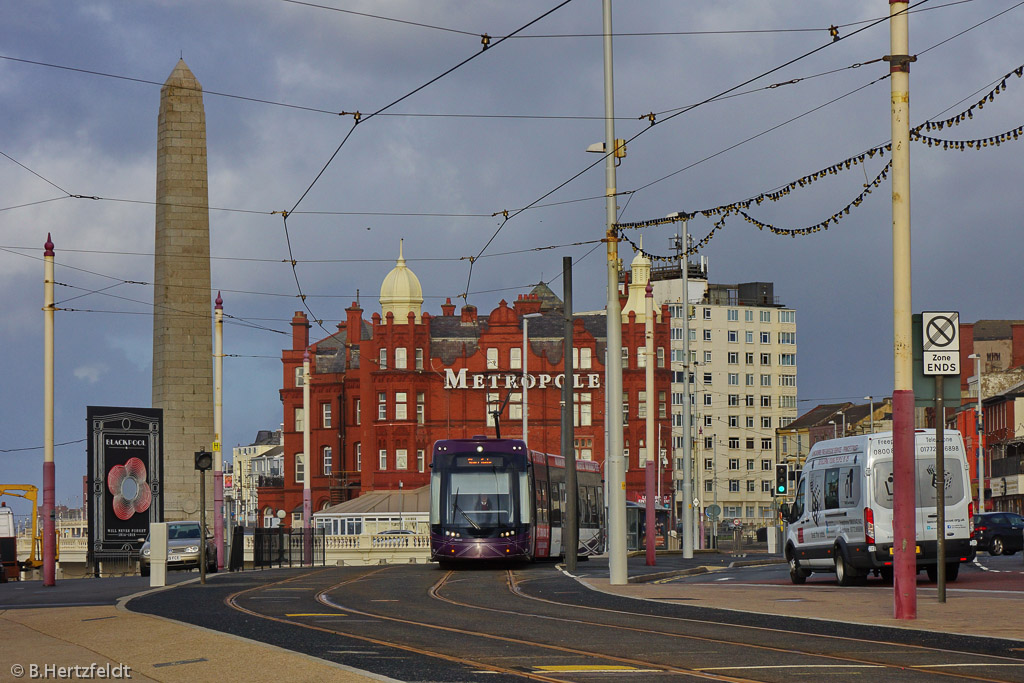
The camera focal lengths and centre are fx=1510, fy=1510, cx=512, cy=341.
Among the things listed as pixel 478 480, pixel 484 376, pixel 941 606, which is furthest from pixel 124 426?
pixel 484 376

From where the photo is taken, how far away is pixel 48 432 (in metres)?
35.9

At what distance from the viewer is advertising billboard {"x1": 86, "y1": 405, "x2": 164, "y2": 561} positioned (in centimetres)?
4241

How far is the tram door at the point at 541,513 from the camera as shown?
37969 millimetres

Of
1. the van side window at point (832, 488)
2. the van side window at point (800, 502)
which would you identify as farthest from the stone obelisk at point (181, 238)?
the van side window at point (832, 488)

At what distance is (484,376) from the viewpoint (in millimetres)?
102375

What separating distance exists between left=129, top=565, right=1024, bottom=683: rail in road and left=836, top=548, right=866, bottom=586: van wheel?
16.0ft

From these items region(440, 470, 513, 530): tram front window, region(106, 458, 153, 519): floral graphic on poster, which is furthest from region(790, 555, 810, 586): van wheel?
region(106, 458, 153, 519): floral graphic on poster

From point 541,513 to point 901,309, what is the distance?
2214cm

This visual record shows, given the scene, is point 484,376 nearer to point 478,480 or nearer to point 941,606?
point 478,480

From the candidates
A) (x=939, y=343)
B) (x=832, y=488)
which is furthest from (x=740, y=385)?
(x=939, y=343)

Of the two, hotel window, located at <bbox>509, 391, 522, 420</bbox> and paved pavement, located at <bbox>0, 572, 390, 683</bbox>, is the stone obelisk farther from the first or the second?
hotel window, located at <bbox>509, 391, 522, 420</bbox>

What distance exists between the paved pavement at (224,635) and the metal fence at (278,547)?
14.9 m

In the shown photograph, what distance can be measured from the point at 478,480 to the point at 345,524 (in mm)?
50994

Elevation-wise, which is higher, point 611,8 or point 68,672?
point 611,8
